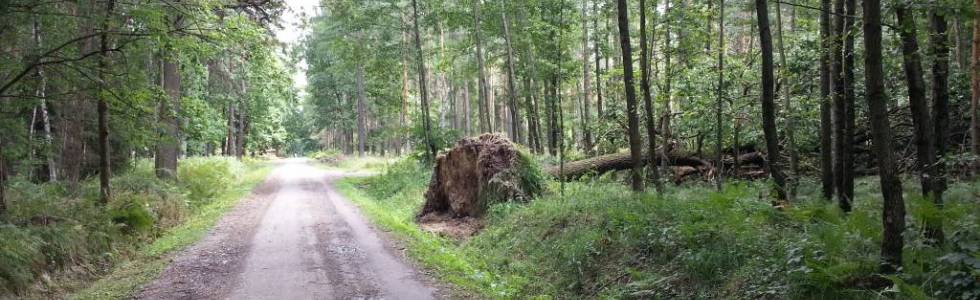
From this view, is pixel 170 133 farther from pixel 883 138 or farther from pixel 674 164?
pixel 883 138

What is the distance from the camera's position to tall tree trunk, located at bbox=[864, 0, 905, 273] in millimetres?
4836

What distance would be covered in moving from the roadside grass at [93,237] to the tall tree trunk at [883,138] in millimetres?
8931

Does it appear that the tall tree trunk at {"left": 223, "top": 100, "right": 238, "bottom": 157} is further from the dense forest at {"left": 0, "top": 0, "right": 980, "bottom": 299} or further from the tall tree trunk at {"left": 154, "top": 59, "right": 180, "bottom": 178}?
the tall tree trunk at {"left": 154, "top": 59, "right": 180, "bottom": 178}

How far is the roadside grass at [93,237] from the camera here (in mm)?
8031

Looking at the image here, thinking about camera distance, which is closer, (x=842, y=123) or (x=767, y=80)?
(x=767, y=80)

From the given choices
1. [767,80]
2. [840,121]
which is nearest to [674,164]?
[840,121]

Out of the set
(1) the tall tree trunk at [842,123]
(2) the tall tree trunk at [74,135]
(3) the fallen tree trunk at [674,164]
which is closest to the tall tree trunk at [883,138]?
(1) the tall tree trunk at [842,123]

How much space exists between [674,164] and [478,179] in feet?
18.3

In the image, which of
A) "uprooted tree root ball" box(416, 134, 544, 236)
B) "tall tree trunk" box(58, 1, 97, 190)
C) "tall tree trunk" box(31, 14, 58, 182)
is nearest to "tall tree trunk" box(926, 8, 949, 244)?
"uprooted tree root ball" box(416, 134, 544, 236)

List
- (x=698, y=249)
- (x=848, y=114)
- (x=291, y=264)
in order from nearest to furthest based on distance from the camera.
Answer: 1. (x=698, y=249)
2. (x=848, y=114)
3. (x=291, y=264)

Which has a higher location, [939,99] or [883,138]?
[939,99]

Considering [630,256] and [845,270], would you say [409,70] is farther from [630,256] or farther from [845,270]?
[845,270]

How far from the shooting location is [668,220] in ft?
27.7

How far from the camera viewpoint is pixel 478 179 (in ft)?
47.1
